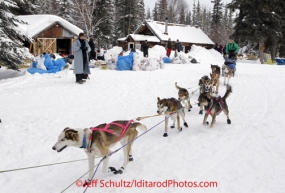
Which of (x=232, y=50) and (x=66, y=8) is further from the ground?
(x=66, y=8)

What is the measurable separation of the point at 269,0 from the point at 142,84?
19365mm

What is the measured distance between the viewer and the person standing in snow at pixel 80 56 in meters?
9.14

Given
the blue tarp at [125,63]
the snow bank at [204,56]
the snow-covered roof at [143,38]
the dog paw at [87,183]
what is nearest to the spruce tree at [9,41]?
the blue tarp at [125,63]

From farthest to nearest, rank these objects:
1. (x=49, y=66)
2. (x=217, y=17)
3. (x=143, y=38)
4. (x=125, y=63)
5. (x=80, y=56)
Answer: (x=217, y=17)
(x=143, y=38)
(x=125, y=63)
(x=49, y=66)
(x=80, y=56)

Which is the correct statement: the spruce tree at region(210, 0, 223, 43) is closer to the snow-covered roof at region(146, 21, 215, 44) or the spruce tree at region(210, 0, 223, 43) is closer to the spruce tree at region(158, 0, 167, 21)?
the spruce tree at region(158, 0, 167, 21)

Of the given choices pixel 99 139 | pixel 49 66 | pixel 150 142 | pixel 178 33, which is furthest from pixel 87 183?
pixel 178 33

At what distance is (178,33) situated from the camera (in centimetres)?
3256

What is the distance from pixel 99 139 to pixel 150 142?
165cm

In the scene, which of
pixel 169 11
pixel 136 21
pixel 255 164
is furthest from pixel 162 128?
pixel 169 11

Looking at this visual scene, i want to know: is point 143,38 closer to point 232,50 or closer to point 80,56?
point 232,50

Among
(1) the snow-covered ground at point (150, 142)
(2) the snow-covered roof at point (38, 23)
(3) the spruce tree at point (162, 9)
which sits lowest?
(1) the snow-covered ground at point (150, 142)

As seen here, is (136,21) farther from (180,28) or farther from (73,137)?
(73,137)

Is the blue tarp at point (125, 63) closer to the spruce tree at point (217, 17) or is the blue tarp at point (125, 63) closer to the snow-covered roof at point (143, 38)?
the snow-covered roof at point (143, 38)

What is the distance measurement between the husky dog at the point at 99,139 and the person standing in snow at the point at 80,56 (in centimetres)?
627
